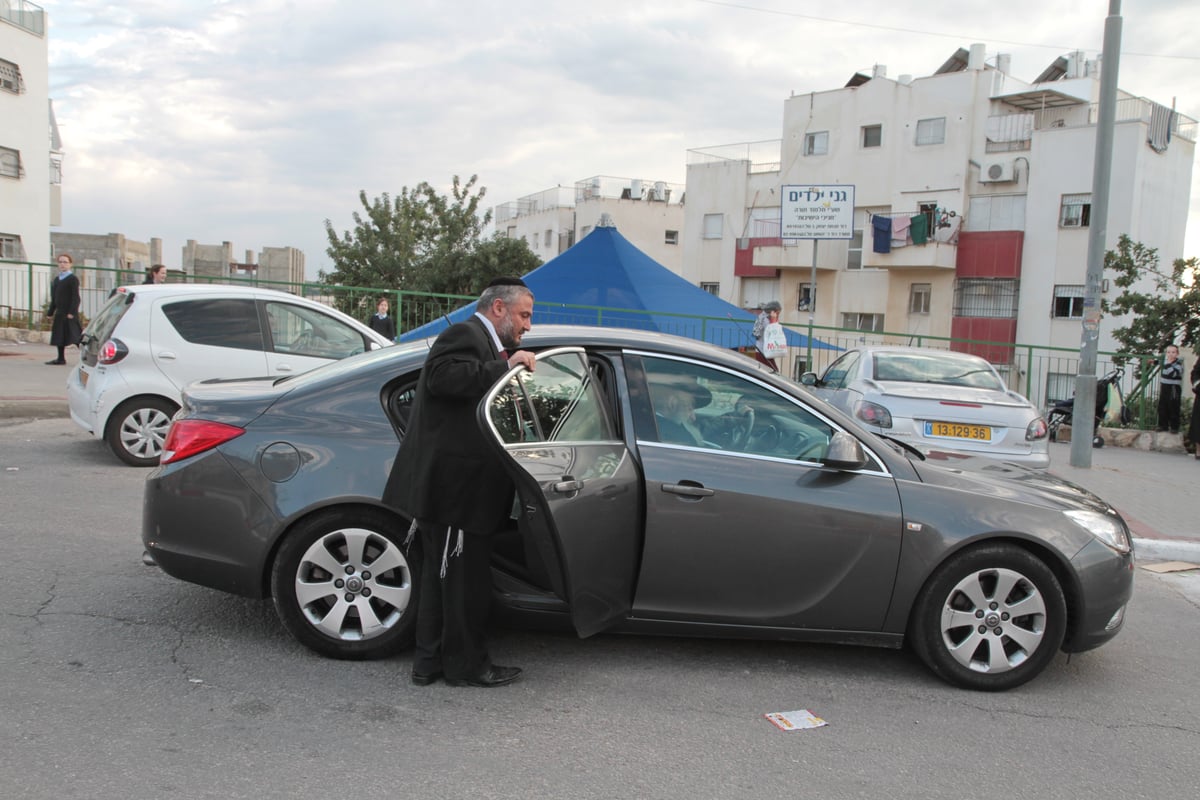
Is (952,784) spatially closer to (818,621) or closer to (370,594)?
(818,621)

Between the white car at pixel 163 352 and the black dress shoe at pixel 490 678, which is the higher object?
the white car at pixel 163 352

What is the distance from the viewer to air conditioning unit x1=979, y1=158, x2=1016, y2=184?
36.2 metres

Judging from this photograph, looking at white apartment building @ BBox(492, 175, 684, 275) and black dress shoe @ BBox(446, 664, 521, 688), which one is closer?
black dress shoe @ BBox(446, 664, 521, 688)

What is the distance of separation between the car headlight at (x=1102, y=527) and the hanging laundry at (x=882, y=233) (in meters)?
35.8

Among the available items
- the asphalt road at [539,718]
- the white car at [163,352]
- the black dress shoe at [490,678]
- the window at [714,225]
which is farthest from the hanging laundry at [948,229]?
the black dress shoe at [490,678]

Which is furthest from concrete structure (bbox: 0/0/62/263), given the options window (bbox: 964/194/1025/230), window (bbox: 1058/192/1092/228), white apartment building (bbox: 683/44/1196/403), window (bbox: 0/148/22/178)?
window (bbox: 1058/192/1092/228)

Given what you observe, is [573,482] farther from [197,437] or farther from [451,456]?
[197,437]

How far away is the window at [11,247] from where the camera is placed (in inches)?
1255

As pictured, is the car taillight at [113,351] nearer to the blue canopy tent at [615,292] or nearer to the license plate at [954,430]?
the license plate at [954,430]

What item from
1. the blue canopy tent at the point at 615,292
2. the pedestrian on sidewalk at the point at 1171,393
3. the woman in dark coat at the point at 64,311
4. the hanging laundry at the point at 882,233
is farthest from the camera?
the hanging laundry at the point at 882,233

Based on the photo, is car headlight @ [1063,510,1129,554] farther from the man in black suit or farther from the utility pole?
the utility pole

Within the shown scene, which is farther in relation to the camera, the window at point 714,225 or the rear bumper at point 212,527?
the window at point 714,225

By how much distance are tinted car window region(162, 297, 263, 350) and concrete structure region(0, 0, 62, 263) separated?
28.1m

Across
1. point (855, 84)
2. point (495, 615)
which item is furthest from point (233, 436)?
point (855, 84)
